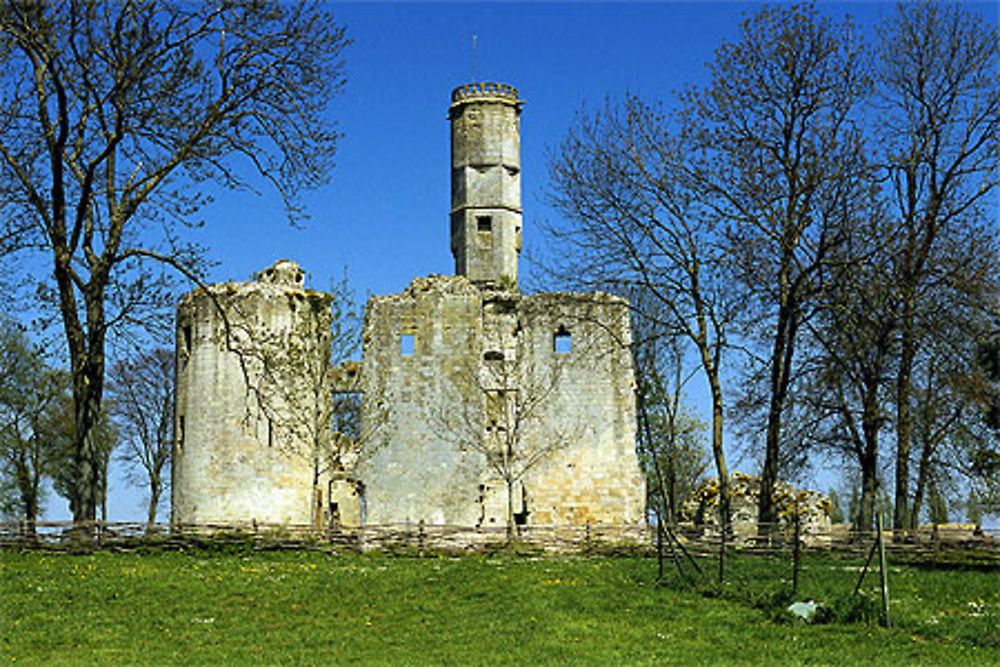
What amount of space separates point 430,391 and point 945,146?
16374 mm

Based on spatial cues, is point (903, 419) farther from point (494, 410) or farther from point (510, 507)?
point (494, 410)

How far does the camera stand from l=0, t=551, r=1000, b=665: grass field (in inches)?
593

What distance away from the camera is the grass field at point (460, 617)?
15.1 metres

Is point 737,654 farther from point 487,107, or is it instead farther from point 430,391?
point 487,107

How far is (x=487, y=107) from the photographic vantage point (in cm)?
5112

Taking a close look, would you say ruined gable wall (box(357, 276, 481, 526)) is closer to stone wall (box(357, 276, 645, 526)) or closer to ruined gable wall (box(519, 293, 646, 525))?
stone wall (box(357, 276, 645, 526))

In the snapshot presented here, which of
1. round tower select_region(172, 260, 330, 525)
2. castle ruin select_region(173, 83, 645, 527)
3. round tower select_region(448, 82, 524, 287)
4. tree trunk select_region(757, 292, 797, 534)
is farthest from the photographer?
round tower select_region(448, 82, 524, 287)

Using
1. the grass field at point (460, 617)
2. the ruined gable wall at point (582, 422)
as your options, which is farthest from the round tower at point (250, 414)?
the grass field at point (460, 617)

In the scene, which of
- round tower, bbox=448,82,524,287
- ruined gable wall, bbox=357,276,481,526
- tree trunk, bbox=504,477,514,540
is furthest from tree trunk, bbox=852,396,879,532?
round tower, bbox=448,82,524,287

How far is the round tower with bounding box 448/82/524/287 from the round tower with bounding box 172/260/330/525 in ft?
49.4

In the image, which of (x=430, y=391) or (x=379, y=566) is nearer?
(x=379, y=566)

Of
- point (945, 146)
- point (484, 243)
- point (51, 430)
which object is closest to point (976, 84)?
point (945, 146)

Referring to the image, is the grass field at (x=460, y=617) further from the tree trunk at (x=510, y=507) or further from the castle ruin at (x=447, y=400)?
the castle ruin at (x=447, y=400)

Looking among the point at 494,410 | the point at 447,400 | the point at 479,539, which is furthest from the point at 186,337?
the point at 479,539
